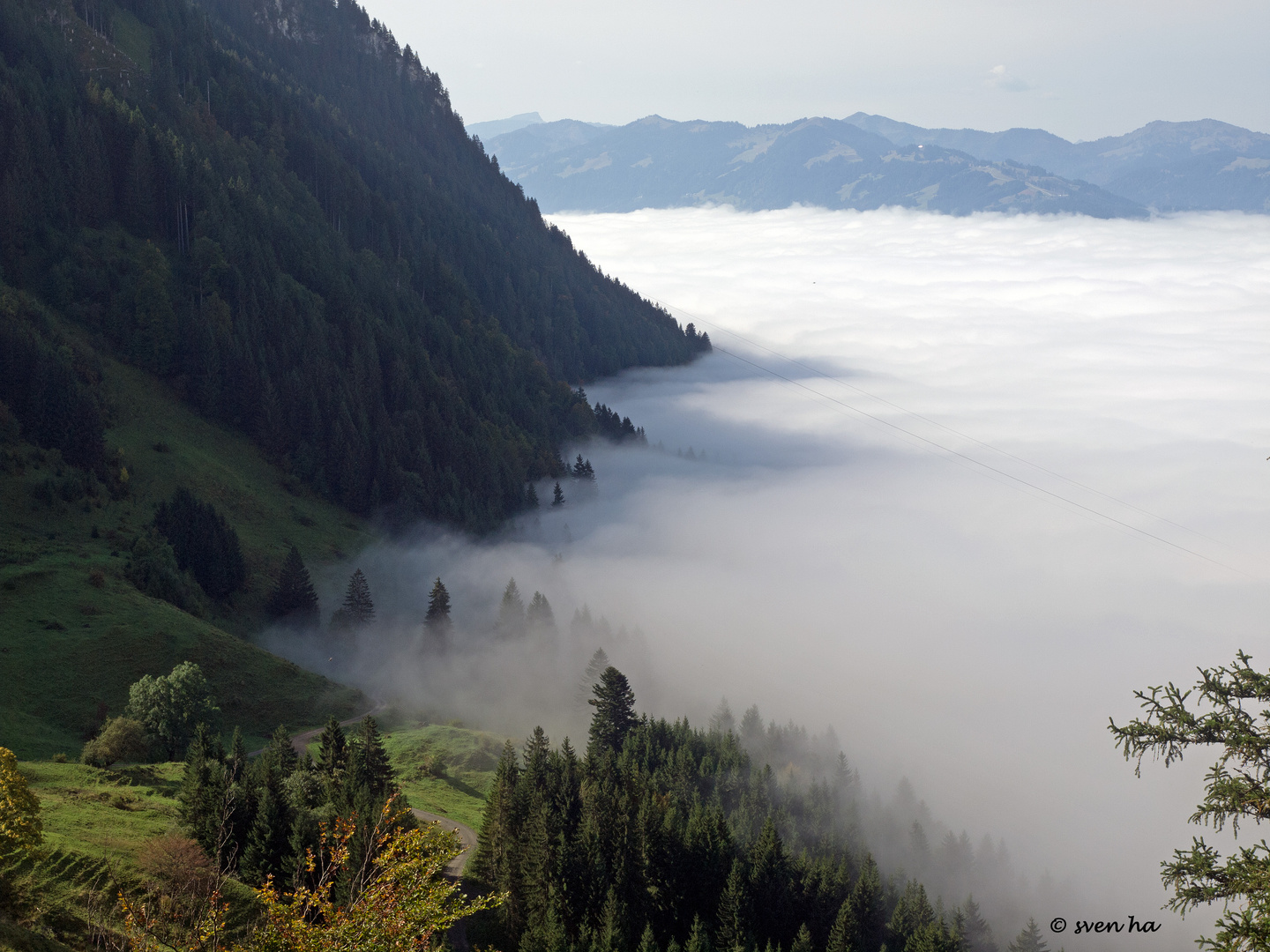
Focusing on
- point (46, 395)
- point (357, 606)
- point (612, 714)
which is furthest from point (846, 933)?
point (46, 395)

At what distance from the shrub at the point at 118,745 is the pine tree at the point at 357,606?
2530 inches

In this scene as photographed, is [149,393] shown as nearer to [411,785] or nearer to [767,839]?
[411,785]

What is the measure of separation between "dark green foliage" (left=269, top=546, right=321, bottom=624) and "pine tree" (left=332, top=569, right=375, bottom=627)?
5.06m

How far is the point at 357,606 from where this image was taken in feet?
491

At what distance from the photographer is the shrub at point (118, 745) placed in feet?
255

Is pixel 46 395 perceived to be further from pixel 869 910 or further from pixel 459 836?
pixel 869 910

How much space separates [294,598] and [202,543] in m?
16.0

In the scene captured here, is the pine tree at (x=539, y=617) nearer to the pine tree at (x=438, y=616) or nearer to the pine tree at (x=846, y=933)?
the pine tree at (x=438, y=616)

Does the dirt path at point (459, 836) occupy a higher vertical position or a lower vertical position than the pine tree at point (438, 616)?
higher

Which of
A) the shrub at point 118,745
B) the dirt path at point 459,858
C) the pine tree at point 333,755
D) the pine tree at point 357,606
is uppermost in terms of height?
the pine tree at point 333,755

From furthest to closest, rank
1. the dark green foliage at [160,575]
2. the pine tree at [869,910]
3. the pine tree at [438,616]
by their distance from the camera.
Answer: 1. the pine tree at [438,616]
2. the dark green foliage at [160,575]
3. the pine tree at [869,910]

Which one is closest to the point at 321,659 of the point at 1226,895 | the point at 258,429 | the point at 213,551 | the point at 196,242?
the point at 213,551

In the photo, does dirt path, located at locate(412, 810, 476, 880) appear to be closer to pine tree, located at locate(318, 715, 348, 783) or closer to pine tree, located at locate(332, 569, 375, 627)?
pine tree, located at locate(318, 715, 348, 783)

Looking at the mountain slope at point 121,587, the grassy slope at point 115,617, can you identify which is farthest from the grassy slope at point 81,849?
the mountain slope at point 121,587
